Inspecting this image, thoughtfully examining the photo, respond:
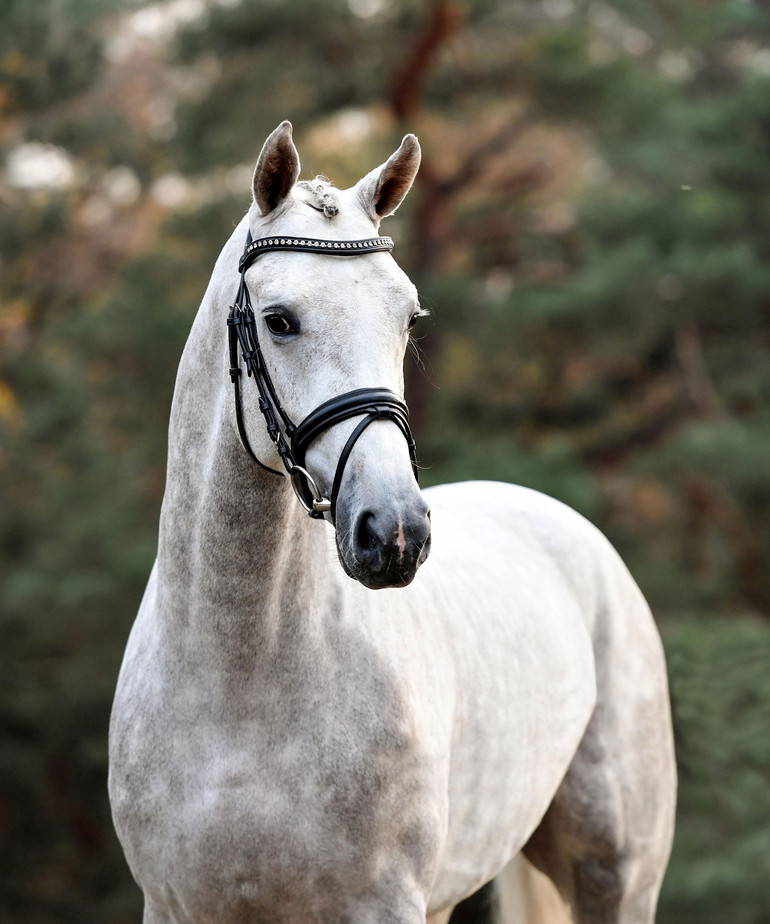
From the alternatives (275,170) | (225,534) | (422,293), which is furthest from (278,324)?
(422,293)

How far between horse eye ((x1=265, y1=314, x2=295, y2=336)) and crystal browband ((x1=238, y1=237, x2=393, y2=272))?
0.49 feet

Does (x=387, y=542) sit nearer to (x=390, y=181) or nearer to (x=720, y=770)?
(x=390, y=181)

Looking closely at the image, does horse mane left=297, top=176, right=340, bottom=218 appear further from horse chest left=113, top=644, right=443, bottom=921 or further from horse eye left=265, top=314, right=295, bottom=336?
horse chest left=113, top=644, right=443, bottom=921

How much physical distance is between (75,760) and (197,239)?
219 inches

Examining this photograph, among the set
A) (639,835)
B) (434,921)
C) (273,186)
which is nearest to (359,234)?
(273,186)

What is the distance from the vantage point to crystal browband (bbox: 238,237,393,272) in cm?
234

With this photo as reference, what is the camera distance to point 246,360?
7.69ft

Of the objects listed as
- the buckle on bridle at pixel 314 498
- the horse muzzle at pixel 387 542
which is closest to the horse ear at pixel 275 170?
the buckle on bridle at pixel 314 498

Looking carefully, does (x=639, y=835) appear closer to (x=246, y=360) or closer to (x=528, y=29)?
(x=246, y=360)

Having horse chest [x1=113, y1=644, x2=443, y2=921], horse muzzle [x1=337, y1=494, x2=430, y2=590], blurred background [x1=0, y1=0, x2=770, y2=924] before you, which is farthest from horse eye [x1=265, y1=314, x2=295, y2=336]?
blurred background [x1=0, y1=0, x2=770, y2=924]

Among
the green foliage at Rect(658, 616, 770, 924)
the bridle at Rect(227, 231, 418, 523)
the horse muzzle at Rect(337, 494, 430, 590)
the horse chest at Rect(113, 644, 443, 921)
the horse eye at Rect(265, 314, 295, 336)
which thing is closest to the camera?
the horse muzzle at Rect(337, 494, 430, 590)

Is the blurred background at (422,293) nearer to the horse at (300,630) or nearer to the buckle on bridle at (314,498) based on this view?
the horse at (300,630)

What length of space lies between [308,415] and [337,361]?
0.11 m

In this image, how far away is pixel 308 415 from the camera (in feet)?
7.34
